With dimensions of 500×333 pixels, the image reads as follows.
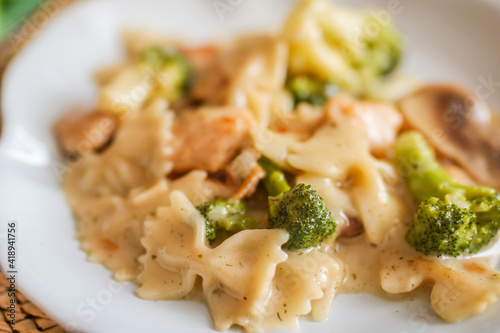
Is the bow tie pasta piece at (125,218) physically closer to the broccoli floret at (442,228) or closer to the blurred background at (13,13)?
the broccoli floret at (442,228)

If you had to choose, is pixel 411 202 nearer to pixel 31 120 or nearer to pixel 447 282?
pixel 447 282

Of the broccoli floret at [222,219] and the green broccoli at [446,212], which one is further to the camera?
the broccoli floret at [222,219]

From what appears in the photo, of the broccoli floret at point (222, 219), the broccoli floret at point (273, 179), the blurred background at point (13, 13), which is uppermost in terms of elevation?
the blurred background at point (13, 13)

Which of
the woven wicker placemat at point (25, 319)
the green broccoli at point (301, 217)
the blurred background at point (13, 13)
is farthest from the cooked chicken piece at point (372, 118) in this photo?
the blurred background at point (13, 13)

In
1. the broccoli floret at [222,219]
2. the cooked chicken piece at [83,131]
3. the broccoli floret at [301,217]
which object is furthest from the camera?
the cooked chicken piece at [83,131]

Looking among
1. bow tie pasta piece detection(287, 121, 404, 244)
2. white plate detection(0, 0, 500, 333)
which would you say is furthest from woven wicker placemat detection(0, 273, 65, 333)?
bow tie pasta piece detection(287, 121, 404, 244)

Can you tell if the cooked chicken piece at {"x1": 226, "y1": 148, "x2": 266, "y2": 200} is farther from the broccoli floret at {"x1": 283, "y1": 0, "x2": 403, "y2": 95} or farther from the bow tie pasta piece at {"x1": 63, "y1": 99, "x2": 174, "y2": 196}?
the broccoli floret at {"x1": 283, "y1": 0, "x2": 403, "y2": 95}

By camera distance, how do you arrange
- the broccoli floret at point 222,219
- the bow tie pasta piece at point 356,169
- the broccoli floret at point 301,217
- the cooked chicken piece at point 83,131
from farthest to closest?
the cooked chicken piece at point 83,131
the bow tie pasta piece at point 356,169
the broccoli floret at point 222,219
the broccoli floret at point 301,217
